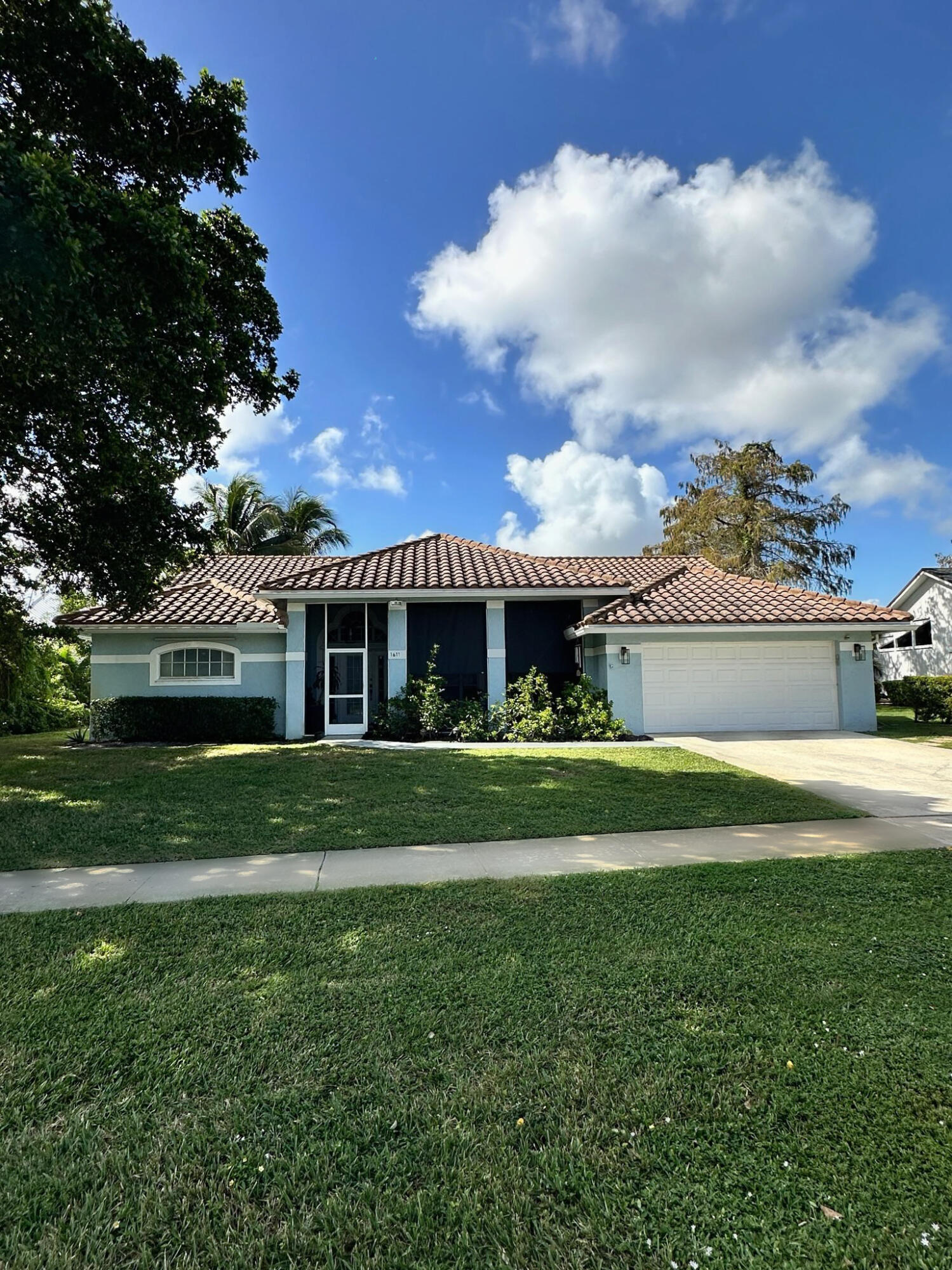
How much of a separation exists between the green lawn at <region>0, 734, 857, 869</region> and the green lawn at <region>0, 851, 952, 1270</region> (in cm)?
212

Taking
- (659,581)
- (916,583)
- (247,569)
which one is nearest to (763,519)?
(916,583)

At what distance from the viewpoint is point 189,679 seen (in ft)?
53.0

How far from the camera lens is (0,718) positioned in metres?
19.3

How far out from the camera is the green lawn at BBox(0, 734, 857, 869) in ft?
20.2

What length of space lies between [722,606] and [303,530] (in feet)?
77.4

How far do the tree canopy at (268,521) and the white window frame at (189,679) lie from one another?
46.1 ft

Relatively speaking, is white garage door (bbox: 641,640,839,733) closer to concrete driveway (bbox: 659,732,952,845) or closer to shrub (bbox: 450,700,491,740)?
concrete driveway (bbox: 659,732,952,845)

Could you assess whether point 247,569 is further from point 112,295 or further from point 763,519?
point 763,519

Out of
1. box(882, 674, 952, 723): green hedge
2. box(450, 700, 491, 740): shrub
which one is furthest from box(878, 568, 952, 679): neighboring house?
box(450, 700, 491, 740): shrub

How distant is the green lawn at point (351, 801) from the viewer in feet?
20.2

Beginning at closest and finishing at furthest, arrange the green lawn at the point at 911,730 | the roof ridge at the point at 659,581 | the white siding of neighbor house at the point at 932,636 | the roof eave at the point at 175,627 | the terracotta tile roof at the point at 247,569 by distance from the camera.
→ the green lawn at the point at 911,730 < the roof eave at the point at 175,627 < the roof ridge at the point at 659,581 < the terracotta tile roof at the point at 247,569 < the white siding of neighbor house at the point at 932,636

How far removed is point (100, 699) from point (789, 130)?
65.8 feet

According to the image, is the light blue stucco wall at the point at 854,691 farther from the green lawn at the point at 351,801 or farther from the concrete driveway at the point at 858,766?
the green lawn at the point at 351,801

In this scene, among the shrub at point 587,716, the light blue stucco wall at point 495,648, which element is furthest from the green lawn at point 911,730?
the light blue stucco wall at point 495,648
